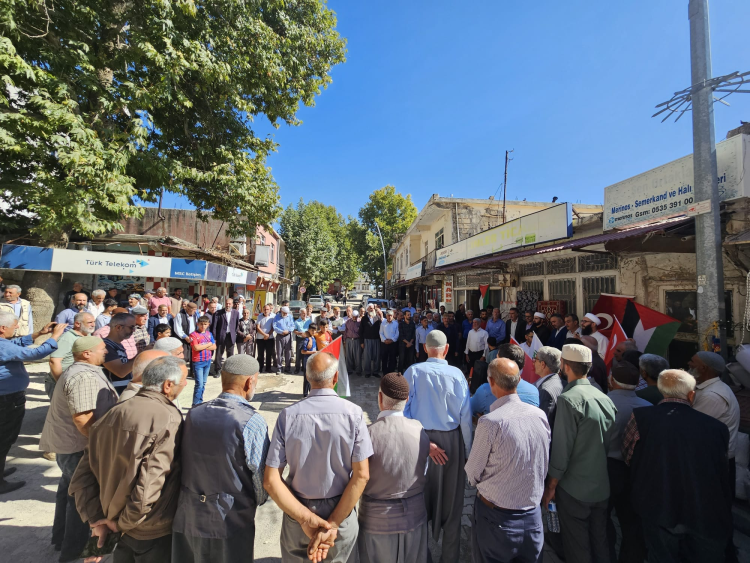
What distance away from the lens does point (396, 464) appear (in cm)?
207

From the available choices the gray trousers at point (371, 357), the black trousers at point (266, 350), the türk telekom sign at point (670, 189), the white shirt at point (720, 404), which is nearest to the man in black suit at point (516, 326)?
the türk telekom sign at point (670, 189)

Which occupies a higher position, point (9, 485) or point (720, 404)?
point (720, 404)

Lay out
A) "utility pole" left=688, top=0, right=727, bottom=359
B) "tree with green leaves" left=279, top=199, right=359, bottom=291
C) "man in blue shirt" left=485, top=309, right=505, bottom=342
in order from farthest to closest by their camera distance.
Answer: "tree with green leaves" left=279, top=199, right=359, bottom=291 < "man in blue shirt" left=485, top=309, right=505, bottom=342 < "utility pole" left=688, top=0, right=727, bottom=359

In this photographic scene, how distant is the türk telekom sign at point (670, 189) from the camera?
14.1 ft

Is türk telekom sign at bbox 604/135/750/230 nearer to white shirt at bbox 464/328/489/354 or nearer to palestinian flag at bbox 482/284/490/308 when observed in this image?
white shirt at bbox 464/328/489/354

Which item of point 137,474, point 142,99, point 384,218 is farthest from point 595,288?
point 384,218

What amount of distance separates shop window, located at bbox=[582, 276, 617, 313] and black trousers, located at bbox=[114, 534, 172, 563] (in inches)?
306

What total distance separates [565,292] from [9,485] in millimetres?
9726

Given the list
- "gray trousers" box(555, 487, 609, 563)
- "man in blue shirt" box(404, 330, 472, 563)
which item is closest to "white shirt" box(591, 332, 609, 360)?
"gray trousers" box(555, 487, 609, 563)

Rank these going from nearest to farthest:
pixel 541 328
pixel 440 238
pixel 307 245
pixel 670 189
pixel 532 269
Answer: pixel 670 189
pixel 541 328
pixel 532 269
pixel 440 238
pixel 307 245

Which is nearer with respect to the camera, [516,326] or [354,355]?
[516,326]

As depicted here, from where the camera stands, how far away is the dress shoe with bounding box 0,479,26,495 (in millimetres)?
3438

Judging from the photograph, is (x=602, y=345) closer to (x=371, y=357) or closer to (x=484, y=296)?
(x=371, y=357)

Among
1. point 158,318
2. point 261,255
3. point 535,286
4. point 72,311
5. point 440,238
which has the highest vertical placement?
point 440,238
